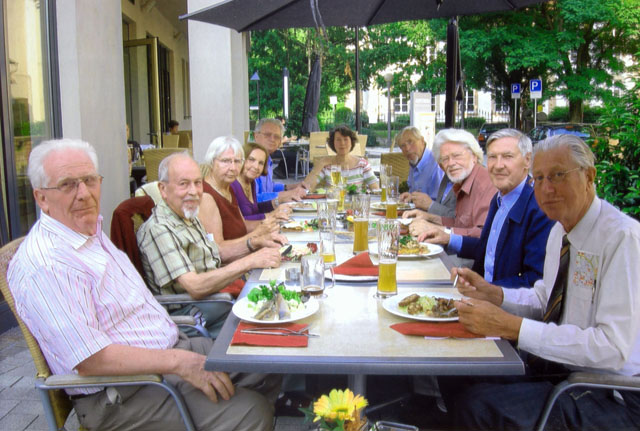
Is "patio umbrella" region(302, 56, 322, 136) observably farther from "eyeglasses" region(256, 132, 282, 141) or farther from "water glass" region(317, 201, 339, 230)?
"water glass" region(317, 201, 339, 230)

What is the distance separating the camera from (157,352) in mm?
1880

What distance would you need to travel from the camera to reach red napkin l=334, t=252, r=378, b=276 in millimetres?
2500

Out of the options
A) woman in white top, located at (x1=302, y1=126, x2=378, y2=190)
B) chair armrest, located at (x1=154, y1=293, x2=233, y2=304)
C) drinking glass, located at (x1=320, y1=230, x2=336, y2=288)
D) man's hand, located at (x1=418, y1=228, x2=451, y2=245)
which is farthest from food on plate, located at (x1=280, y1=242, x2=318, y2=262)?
woman in white top, located at (x1=302, y1=126, x2=378, y2=190)

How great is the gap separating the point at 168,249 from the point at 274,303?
0.92m

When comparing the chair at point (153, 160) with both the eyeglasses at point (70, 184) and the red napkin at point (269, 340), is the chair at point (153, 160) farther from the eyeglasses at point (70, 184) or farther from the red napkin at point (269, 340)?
the red napkin at point (269, 340)

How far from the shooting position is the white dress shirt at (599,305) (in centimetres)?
173

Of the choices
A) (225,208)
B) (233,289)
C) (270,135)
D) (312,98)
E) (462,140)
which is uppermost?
(312,98)

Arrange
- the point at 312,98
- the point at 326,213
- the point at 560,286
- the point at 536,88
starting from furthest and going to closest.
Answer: the point at 536,88
the point at 312,98
the point at 326,213
the point at 560,286

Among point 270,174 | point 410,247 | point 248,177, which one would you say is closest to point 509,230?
point 410,247

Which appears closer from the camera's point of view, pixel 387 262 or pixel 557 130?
pixel 387 262

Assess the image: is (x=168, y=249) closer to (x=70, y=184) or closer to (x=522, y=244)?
(x=70, y=184)

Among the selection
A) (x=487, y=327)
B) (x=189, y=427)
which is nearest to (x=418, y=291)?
(x=487, y=327)

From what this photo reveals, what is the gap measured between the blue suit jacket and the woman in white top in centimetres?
345

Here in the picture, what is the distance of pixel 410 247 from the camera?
2.89 m
